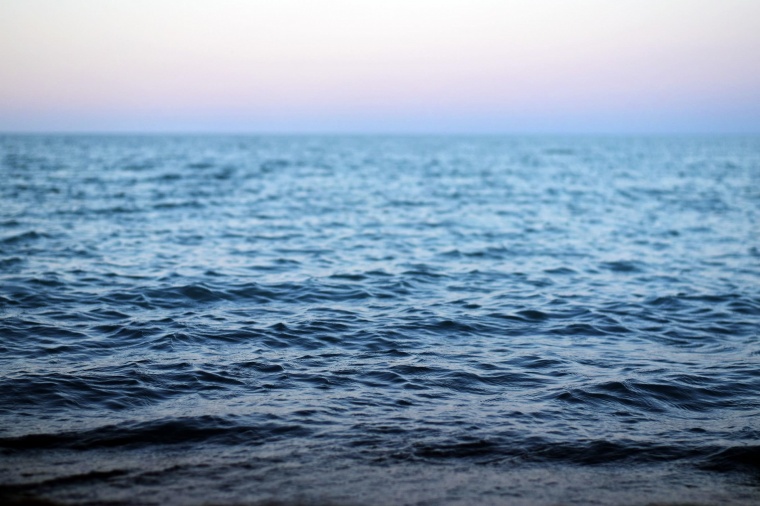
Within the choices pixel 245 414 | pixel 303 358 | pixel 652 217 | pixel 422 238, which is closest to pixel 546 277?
pixel 422 238

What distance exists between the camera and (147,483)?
20.2 ft

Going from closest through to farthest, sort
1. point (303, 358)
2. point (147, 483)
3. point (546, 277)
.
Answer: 1. point (147, 483)
2. point (303, 358)
3. point (546, 277)

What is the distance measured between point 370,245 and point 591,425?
48.1 ft

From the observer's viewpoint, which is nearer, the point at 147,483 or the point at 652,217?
the point at 147,483

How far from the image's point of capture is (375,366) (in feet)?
32.8

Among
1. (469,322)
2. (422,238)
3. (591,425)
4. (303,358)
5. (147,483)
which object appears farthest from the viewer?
(422,238)

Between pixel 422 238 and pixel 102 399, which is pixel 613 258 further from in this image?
pixel 102 399

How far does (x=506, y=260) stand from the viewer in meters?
20.0

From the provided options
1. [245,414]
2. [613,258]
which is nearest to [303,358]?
[245,414]

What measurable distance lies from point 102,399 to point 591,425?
5.88 meters

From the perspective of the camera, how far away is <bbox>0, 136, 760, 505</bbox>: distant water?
6492 millimetres

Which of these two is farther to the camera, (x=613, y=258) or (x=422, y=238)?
(x=422, y=238)

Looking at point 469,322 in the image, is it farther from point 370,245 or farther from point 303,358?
point 370,245

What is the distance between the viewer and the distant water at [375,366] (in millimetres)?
6492
